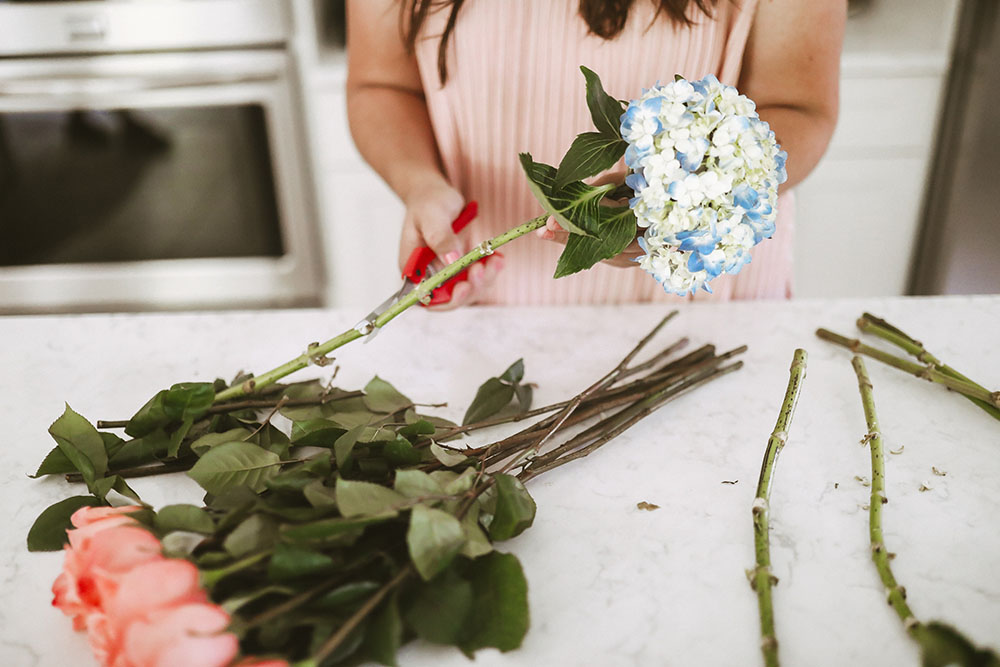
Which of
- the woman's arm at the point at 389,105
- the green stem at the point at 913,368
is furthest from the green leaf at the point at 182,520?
the green stem at the point at 913,368

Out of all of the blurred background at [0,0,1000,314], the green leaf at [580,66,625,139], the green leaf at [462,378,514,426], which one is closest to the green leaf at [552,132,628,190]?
the green leaf at [580,66,625,139]

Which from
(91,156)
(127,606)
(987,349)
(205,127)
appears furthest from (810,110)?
(91,156)

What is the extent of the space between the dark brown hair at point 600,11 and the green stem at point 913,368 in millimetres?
424

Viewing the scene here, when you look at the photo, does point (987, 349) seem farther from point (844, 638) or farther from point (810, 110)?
point (844, 638)

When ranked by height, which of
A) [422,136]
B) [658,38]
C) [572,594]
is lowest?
[572,594]

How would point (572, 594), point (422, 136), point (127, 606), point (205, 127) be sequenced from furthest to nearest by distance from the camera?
point (205, 127)
point (422, 136)
point (572, 594)
point (127, 606)

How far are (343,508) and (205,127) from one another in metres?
1.65

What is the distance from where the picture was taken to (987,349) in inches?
28.9

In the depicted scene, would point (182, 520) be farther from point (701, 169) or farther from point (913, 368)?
point (913, 368)

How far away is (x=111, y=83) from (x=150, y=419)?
153cm

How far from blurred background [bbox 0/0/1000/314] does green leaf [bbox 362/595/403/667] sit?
5.18 feet

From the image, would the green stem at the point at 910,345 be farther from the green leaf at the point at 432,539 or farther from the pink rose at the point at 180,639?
the pink rose at the point at 180,639

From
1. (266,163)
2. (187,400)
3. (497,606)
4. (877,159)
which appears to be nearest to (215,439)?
(187,400)

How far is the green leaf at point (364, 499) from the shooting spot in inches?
16.3
